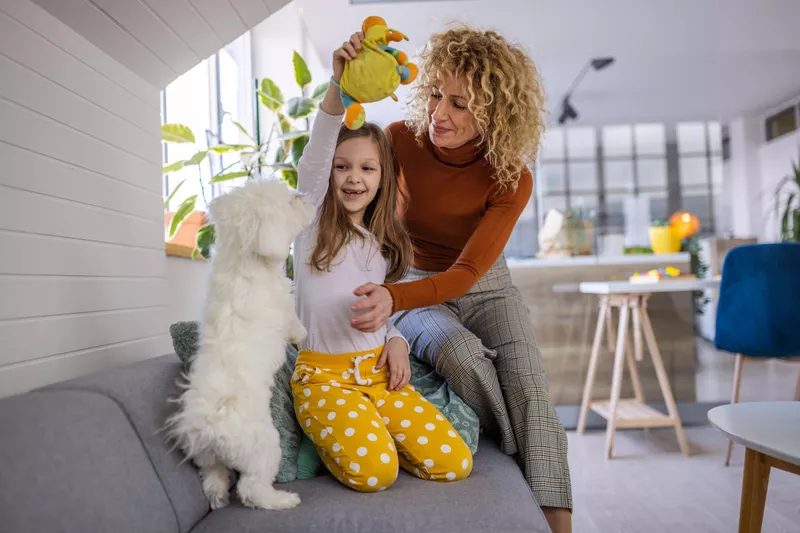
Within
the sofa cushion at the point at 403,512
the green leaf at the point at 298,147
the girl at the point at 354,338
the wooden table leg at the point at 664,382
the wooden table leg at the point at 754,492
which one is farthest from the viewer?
the wooden table leg at the point at 664,382

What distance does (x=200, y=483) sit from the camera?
47.1 inches

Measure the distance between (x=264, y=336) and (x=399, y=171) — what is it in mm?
829

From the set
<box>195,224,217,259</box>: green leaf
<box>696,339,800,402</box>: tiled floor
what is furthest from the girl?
<box>696,339,800,402</box>: tiled floor

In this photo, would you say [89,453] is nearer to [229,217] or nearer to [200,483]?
[200,483]

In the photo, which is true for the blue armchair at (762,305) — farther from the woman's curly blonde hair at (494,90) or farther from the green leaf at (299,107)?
the green leaf at (299,107)

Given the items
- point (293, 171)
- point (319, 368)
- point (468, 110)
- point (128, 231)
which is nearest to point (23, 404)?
point (319, 368)

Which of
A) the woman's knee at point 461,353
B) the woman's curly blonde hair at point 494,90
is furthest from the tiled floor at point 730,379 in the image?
the woman's knee at point 461,353

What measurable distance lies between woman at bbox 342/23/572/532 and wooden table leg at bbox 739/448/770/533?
43 cm

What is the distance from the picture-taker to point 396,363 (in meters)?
1.51

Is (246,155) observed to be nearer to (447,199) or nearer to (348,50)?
(447,199)

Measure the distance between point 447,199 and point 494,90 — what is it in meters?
0.34

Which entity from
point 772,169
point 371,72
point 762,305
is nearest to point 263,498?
point 371,72

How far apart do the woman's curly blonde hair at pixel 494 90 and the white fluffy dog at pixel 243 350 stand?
0.74m

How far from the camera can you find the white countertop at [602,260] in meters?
3.95
